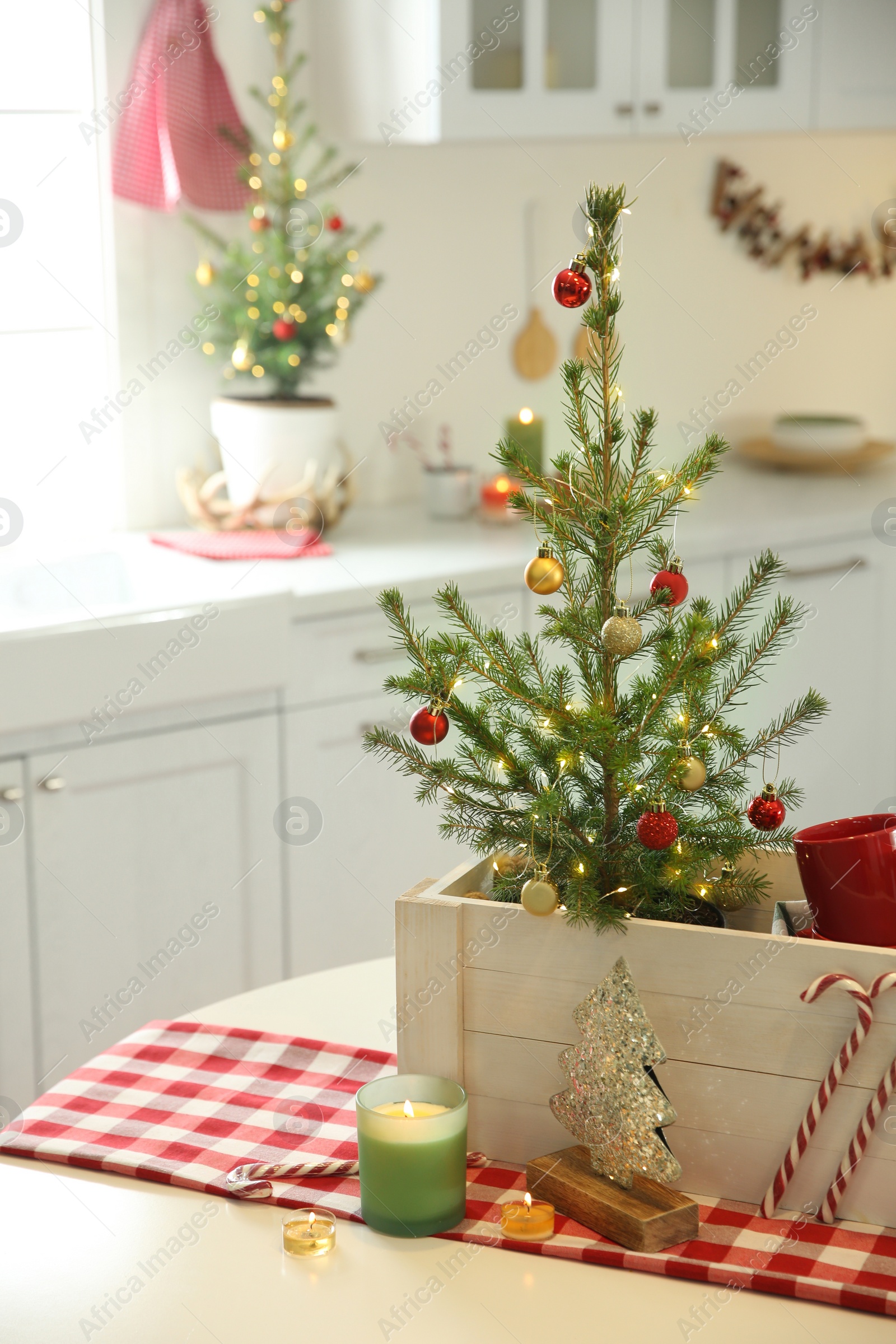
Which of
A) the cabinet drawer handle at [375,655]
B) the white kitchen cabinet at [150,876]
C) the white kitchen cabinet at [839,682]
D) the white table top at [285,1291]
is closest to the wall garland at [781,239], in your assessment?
the white kitchen cabinet at [839,682]

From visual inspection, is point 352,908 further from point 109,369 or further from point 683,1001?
point 683,1001

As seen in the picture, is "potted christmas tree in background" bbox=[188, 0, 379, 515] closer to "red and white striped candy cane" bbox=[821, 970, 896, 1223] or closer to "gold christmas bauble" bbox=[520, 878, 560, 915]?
"gold christmas bauble" bbox=[520, 878, 560, 915]

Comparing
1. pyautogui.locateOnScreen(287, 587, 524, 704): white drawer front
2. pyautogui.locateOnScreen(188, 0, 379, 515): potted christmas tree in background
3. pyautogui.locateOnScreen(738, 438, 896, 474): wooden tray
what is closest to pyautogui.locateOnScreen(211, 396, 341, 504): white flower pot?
pyautogui.locateOnScreen(188, 0, 379, 515): potted christmas tree in background

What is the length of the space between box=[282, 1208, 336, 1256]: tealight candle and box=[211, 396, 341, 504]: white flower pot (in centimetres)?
182

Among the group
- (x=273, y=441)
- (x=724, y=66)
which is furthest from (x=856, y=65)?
(x=273, y=441)

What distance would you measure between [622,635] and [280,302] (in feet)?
5.90

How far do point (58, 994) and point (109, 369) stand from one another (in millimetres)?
1165

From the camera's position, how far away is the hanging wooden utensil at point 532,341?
304 centimetres

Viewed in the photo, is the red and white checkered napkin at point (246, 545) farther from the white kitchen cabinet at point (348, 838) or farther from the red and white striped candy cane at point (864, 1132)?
the red and white striped candy cane at point (864, 1132)

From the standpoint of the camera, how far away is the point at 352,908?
2330 millimetres

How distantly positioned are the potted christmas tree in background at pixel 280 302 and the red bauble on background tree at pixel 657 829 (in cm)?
176

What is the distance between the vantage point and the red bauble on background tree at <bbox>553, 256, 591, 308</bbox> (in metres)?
0.89

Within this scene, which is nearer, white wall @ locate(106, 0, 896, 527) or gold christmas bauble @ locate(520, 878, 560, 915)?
gold christmas bauble @ locate(520, 878, 560, 915)

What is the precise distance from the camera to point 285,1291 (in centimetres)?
77
